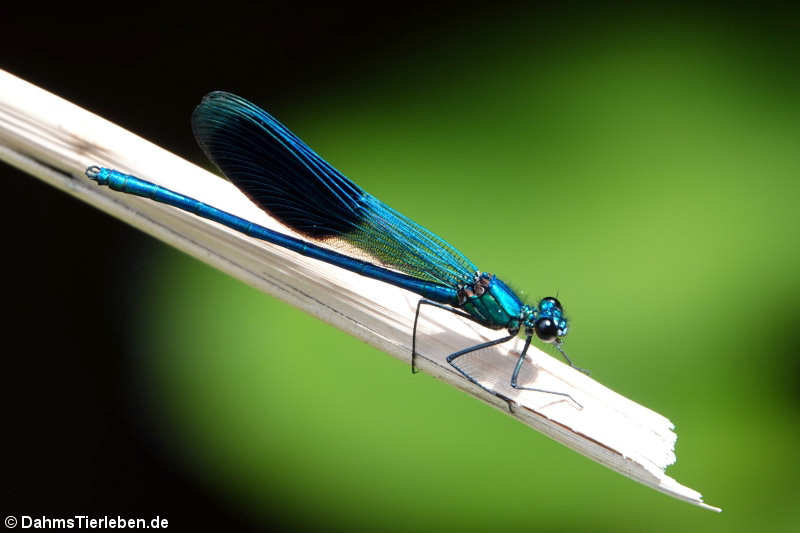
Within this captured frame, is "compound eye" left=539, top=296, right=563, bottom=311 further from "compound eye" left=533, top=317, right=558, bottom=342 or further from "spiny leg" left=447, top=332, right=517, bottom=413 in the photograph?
"spiny leg" left=447, top=332, right=517, bottom=413

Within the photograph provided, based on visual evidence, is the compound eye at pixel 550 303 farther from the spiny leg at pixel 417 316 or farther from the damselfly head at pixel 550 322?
→ the spiny leg at pixel 417 316

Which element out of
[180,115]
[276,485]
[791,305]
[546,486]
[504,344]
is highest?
[180,115]

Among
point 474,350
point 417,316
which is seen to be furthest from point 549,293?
point 417,316

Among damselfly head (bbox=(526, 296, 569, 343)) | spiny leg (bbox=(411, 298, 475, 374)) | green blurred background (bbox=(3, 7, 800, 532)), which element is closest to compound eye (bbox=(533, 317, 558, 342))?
damselfly head (bbox=(526, 296, 569, 343))

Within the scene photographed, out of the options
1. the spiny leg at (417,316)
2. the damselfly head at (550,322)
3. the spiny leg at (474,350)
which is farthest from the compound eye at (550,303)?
the spiny leg at (417,316)

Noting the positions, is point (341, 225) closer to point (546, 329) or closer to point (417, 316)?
point (417, 316)

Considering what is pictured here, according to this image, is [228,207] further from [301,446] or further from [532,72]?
[532,72]

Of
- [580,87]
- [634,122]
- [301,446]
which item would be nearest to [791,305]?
[634,122]
